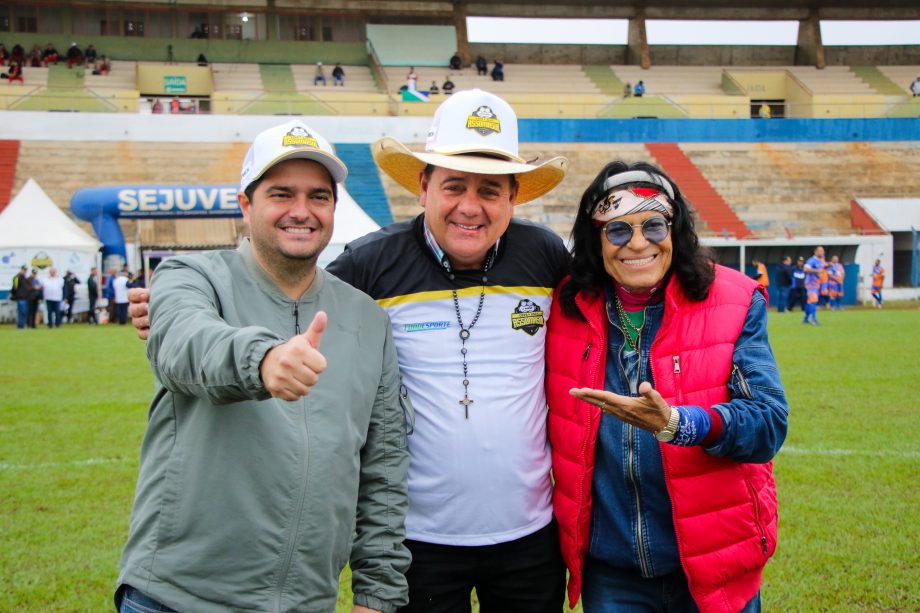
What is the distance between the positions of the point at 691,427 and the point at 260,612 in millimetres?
1285

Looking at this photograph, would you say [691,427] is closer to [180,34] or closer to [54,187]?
[54,187]

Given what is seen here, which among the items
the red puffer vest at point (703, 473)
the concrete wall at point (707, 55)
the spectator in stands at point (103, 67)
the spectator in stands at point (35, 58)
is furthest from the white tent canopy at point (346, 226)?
the concrete wall at point (707, 55)

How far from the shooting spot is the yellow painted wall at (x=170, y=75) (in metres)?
35.9

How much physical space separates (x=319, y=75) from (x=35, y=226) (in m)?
18.1

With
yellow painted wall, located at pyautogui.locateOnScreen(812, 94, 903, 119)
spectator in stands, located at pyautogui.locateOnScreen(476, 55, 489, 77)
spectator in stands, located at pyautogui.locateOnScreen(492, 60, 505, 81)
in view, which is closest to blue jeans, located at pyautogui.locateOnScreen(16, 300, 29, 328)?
spectator in stands, located at pyautogui.locateOnScreen(492, 60, 505, 81)

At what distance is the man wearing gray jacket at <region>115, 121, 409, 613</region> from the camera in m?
2.08

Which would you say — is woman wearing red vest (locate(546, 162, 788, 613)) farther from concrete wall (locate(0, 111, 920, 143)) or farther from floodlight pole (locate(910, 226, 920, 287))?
floodlight pole (locate(910, 226, 920, 287))

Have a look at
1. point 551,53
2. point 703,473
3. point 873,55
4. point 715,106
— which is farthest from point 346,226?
point 873,55

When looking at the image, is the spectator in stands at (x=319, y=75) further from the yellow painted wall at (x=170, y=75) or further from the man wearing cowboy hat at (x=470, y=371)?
the man wearing cowboy hat at (x=470, y=371)

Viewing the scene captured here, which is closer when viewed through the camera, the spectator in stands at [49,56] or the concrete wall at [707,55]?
the spectator in stands at [49,56]

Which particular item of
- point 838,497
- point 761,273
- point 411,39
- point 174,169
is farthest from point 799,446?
point 411,39

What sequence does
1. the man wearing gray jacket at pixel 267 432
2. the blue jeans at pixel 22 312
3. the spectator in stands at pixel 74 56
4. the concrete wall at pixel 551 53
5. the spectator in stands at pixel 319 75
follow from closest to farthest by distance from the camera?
1. the man wearing gray jacket at pixel 267 432
2. the blue jeans at pixel 22 312
3. the spectator in stands at pixel 74 56
4. the spectator in stands at pixel 319 75
5. the concrete wall at pixel 551 53

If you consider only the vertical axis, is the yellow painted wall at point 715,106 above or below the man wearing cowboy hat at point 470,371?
above

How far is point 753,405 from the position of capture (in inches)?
99.9
